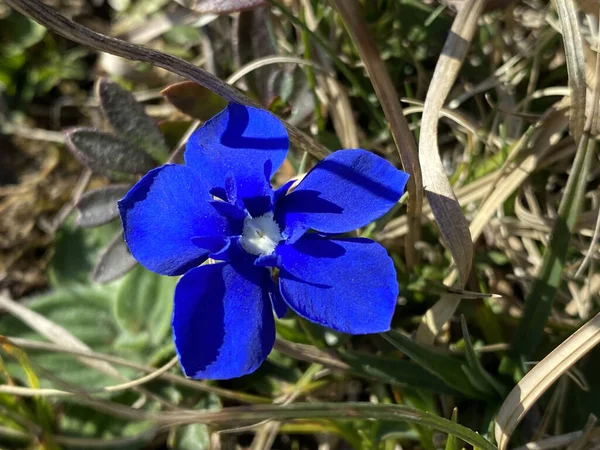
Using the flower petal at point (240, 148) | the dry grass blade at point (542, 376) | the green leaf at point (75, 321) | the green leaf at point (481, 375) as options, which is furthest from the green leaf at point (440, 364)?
the green leaf at point (75, 321)

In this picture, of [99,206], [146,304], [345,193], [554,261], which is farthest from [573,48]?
[146,304]

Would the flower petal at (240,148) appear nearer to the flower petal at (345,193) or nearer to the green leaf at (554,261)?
the flower petal at (345,193)

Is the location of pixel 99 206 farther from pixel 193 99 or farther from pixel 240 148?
pixel 240 148

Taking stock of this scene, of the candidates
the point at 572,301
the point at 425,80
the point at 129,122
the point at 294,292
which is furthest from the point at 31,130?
the point at 572,301

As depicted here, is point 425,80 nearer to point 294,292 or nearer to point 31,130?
point 294,292

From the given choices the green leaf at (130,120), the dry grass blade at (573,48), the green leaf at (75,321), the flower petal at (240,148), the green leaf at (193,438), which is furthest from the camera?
the green leaf at (75,321)
